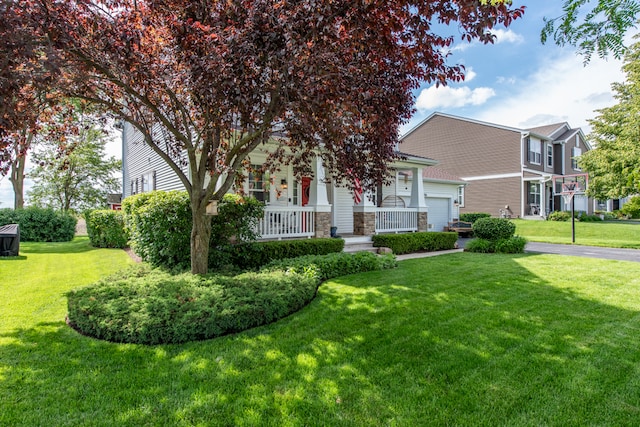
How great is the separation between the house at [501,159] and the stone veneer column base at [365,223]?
505 inches

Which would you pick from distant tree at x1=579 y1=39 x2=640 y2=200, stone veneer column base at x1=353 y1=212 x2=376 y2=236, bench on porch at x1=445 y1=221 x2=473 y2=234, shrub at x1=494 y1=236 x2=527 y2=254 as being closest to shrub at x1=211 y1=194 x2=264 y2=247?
stone veneer column base at x1=353 y1=212 x2=376 y2=236

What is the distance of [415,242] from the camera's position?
11.9 metres

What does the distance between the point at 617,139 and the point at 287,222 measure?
66.6 feet

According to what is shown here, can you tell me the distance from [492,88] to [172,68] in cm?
1278

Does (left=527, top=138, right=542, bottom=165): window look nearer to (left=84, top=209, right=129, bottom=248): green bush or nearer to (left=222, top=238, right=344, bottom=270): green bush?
(left=222, top=238, right=344, bottom=270): green bush

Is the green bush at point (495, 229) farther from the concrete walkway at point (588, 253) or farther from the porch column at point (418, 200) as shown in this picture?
the porch column at point (418, 200)

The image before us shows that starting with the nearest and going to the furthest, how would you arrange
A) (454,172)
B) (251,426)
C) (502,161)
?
1. (251,426)
2. (502,161)
3. (454,172)

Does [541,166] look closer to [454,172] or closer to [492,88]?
[454,172]

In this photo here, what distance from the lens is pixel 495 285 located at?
6.50m

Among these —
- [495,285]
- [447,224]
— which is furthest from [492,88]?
[495,285]

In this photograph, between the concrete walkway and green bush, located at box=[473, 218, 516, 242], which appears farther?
green bush, located at box=[473, 218, 516, 242]

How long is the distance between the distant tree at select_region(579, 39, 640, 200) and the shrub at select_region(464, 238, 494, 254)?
32.2 ft

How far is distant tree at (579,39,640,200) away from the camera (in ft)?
56.0

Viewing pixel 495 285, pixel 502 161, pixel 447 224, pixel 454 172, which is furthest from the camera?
pixel 454 172
